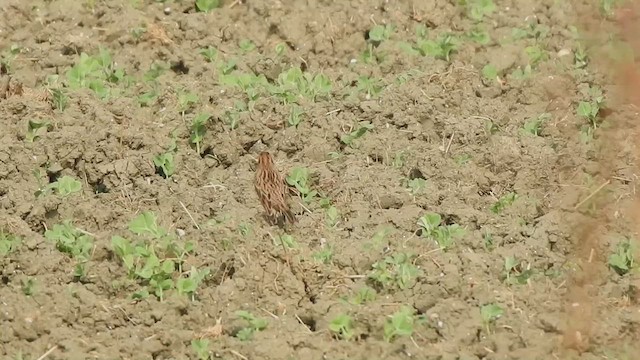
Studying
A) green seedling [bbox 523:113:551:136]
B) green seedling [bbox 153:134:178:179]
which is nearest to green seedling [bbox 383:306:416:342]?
green seedling [bbox 153:134:178:179]

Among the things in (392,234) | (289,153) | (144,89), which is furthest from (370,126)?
(144,89)

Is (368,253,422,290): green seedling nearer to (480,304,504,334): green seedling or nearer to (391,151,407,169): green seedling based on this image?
(480,304,504,334): green seedling

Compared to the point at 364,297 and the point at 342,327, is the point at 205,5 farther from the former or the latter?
the point at 342,327

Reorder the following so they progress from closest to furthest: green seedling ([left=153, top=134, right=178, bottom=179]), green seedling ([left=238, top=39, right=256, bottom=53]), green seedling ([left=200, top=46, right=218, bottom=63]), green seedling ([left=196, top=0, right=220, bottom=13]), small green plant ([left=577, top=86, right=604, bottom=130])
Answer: green seedling ([left=153, top=134, right=178, bottom=179])
small green plant ([left=577, top=86, right=604, bottom=130])
green seedling ([left=200, top=46, right=218, bottom=63])
green seedling ([left=238, top=39, right=256, bottom=53])
green seedling ([left=196, top=0, right=220, bottom=13])

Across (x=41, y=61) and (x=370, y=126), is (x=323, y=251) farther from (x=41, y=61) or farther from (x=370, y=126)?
(x=41, y=61)

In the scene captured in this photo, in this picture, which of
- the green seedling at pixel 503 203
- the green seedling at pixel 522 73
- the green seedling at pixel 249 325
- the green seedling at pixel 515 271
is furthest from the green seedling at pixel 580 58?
the green seedling at pixel 249 325

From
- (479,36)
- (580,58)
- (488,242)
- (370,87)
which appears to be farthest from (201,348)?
(580,58)
